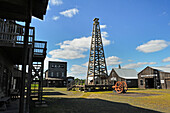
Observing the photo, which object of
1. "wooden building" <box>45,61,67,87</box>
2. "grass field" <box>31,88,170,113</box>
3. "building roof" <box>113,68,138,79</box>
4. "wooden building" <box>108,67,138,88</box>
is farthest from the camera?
"wooden building" <box>45,61,67,87</box>

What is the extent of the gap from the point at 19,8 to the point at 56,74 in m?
48.1

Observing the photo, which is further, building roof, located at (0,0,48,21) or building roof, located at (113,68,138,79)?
building roof, located at (113,68,138,79)

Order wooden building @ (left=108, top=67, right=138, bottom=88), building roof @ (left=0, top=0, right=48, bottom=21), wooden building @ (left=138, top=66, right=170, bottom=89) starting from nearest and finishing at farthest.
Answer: building roof @ (left=0, top=0, right=48, bottom=21) < wooden building @ (left=138, top=66, right=170, bottom=89) < wooden building @ (left=108, top=67, right=138, bottom=88)

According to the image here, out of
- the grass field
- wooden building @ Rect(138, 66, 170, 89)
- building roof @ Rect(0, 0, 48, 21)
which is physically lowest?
the grass field

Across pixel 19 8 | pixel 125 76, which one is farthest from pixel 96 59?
pixel 19 8

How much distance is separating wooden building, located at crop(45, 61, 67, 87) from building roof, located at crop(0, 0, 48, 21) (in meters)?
45.8

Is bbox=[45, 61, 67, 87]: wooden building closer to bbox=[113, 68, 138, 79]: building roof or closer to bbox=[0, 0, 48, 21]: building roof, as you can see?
bbox=[113, 68, 138, 79]: building roof

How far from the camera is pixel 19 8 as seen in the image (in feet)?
15.9

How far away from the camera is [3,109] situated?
7590mm

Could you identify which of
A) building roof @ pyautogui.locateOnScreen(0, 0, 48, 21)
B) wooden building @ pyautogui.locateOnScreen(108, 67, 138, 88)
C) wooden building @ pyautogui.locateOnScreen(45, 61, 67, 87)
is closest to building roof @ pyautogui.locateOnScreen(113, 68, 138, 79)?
wooden building @ pyautogui.locateOnScreen(108, 67, 138, 88)

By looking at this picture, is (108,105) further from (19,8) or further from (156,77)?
(156,77)

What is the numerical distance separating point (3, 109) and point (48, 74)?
44.2 metres

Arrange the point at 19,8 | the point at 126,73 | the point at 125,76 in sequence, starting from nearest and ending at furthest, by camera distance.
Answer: the point at 19,8, the point at 125,76, the point at 126,73

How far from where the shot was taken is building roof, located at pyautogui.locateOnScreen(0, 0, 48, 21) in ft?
14.8
